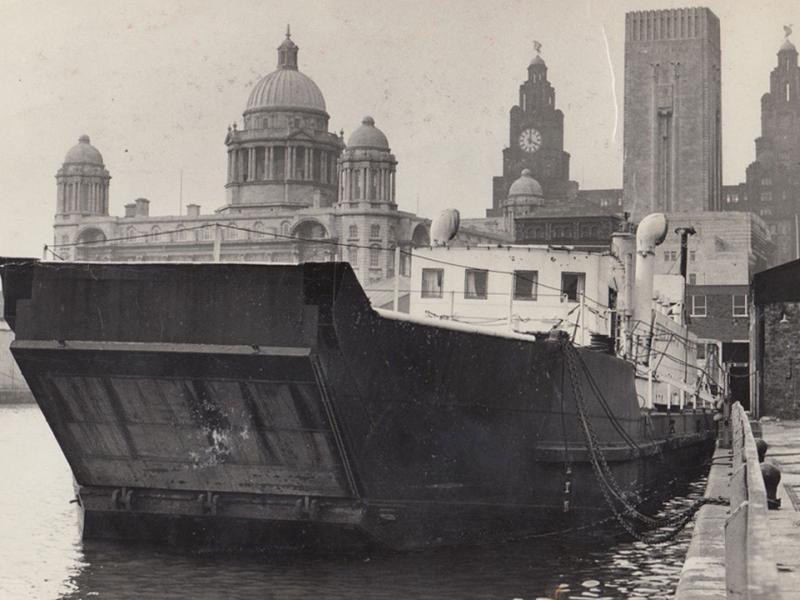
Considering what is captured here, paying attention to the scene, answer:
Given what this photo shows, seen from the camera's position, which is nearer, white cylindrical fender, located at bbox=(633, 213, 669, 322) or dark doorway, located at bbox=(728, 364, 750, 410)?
white cylindrical fender, located at bbox=(633, 213, 669, 322)

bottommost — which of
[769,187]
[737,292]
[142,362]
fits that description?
[142,362]

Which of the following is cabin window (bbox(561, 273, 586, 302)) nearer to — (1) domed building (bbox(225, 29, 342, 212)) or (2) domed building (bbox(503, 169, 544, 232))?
(1) domed building (bbox(225, 29, 342, 212))

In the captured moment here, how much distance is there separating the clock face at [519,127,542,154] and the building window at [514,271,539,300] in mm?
132439

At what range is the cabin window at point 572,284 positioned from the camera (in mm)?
18375

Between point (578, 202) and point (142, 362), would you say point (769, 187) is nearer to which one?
point (578, 202)

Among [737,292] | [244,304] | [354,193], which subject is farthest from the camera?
[354,193]

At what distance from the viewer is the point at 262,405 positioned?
12930 mm

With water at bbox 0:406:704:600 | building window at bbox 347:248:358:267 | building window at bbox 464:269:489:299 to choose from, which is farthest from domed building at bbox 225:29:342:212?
water at bbox 0:406:704:600

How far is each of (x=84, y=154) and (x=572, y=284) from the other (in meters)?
114

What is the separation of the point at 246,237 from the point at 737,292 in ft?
166

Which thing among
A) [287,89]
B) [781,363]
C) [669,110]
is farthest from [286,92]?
[781,363]

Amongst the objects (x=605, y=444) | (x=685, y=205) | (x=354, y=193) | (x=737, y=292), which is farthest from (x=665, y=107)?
(x=605, y=444)

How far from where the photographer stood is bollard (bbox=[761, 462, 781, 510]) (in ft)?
37.3

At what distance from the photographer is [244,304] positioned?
12.8 metres
